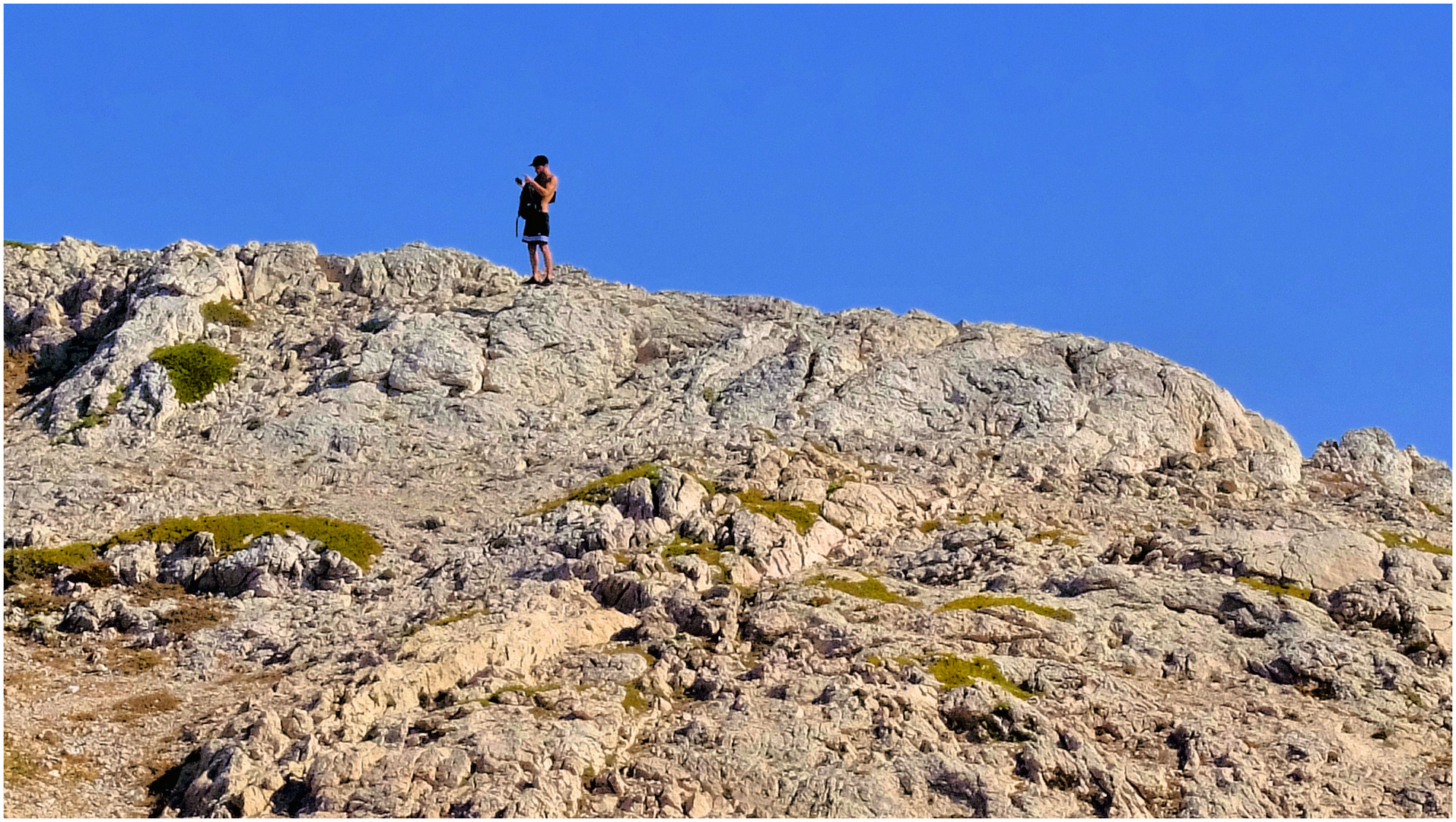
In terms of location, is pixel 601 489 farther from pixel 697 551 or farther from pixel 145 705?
pixel 145 705

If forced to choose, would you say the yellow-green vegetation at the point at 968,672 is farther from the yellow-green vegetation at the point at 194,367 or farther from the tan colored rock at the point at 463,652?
the yellow-green vegetation at the point at 194,367

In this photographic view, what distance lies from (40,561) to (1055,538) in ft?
69.9

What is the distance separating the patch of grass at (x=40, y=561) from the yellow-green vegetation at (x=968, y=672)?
58.8 feet

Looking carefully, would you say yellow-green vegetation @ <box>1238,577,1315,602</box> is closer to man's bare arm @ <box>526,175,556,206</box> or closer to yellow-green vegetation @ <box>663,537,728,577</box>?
yellow-green vegetation @ <box>663,537,728,577</box>

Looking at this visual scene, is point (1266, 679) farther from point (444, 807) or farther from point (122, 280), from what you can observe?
point (122, 280)

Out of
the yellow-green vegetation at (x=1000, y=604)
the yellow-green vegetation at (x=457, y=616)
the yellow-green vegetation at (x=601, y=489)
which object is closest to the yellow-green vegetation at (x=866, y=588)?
the yellow-green vegetation at (x=1000, y=604)

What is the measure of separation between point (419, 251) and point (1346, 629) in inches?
1196

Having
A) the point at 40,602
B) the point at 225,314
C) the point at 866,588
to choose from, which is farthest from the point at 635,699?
the point at 225,314

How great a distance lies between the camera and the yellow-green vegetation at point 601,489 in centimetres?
3800

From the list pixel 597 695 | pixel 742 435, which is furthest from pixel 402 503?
pixel 597 695

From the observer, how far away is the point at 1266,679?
30.4 m

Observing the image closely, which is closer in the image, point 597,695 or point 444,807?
point 444,807

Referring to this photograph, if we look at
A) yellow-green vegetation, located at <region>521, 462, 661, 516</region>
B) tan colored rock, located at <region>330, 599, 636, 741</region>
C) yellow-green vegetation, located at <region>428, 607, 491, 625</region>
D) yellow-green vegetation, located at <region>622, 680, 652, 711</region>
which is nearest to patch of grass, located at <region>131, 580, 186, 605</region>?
yellow-green vegetation, located at <region>428, 607, 491, 625</region>

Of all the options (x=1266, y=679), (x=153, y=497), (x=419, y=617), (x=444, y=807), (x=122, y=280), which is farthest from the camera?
(x=122, y=280)
